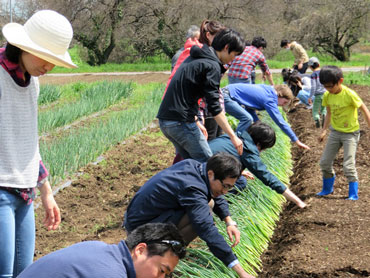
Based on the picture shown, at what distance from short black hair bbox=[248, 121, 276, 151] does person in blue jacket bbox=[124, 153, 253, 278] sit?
840 millimetres

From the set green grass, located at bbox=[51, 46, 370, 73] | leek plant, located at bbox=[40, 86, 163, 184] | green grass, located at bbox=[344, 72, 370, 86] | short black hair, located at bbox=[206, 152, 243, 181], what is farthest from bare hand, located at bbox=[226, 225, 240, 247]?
green grass, located at bbox=[51, 46, 370, 73]

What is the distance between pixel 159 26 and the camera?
23.3 metres

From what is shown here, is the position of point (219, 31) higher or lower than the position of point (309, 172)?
higher

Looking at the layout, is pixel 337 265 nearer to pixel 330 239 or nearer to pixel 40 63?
pixel 330 239

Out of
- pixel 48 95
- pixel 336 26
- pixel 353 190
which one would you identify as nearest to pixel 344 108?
pixel 353 190

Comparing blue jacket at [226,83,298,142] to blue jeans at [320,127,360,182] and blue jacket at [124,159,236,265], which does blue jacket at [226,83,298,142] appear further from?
blue jacket at [124,159,236,265]

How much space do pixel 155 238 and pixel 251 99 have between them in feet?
12.0

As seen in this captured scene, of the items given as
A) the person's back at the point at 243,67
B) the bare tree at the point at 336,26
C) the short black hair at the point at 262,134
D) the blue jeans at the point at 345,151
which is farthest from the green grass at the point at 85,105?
the bare tree at the point at 336,26


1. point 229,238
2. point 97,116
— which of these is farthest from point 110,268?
point 97,116

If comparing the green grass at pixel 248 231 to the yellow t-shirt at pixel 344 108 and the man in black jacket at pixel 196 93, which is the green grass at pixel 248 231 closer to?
the man in black jacket at pixel 196 93

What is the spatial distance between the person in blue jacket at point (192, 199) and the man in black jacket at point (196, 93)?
79 centimetres

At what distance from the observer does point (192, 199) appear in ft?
9.39

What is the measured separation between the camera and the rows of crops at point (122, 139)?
3426 millimetres

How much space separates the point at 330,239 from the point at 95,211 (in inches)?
85.5
